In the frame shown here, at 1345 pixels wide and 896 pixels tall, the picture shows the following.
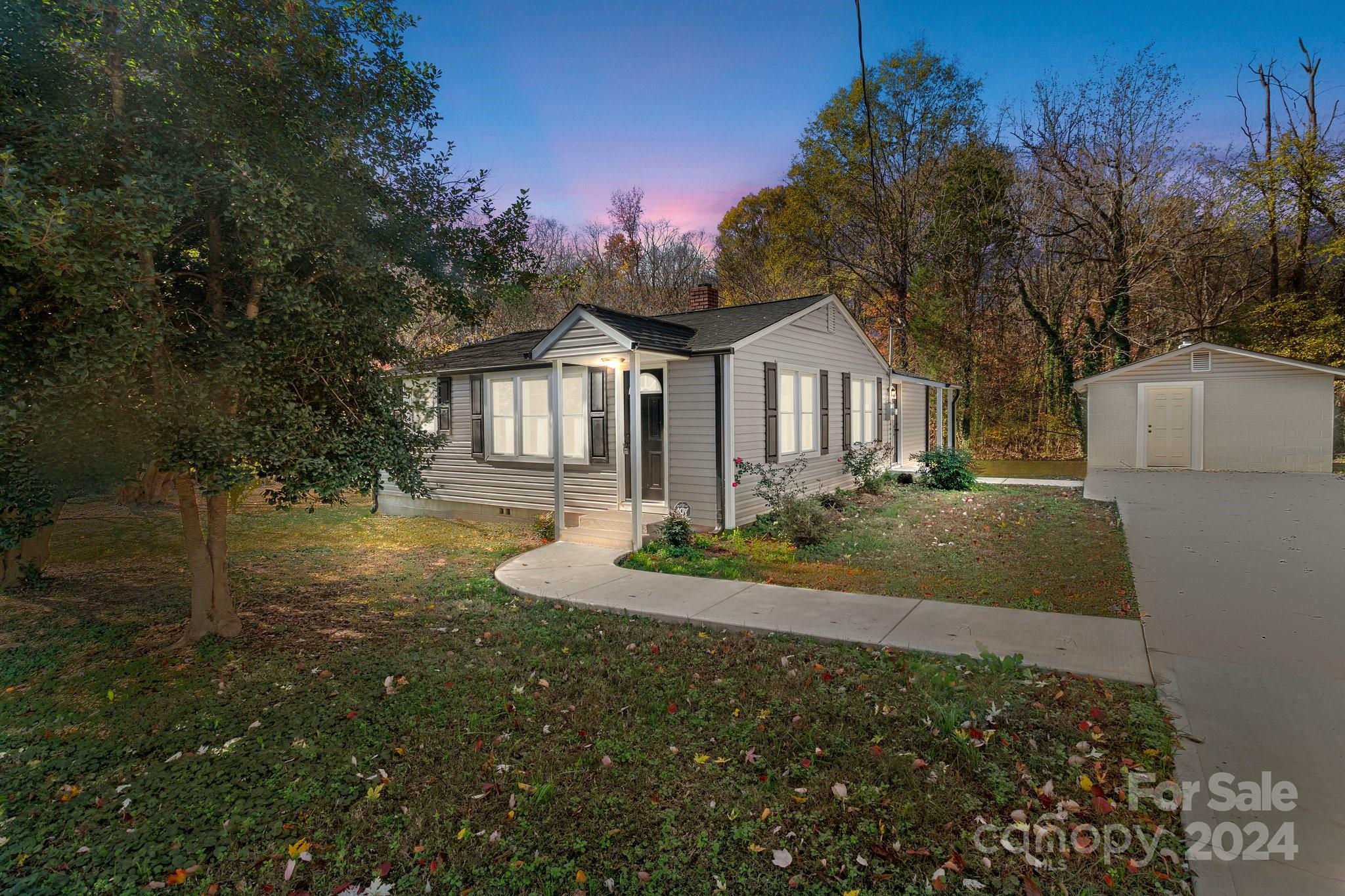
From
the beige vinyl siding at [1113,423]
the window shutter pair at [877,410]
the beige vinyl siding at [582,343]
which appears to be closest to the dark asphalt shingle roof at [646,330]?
the beige vinyl siding at [582,343]

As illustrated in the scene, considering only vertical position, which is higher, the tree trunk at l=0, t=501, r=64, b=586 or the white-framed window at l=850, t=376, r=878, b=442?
the white-framed window at l=850, t=376, r=878, b=442

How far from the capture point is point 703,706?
12.3 ft

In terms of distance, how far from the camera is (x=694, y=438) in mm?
9273

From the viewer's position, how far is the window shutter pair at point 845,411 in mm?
12648

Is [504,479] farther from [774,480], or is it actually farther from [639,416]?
[774,480]

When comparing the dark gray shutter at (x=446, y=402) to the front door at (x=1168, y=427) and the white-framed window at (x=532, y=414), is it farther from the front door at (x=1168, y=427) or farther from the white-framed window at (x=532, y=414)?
the front door at (x=1168, y=427)

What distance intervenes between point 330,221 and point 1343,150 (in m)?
27.2

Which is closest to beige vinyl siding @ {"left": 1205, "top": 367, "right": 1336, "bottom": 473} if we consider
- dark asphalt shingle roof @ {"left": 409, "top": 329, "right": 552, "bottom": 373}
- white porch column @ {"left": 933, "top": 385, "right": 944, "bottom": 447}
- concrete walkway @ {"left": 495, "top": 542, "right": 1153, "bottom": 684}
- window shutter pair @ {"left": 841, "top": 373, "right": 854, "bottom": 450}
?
white porch column @ {"left": 933, "top": 385, "right": 944, "bottom": 447}

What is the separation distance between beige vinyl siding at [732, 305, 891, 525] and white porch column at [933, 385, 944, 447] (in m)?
5.35

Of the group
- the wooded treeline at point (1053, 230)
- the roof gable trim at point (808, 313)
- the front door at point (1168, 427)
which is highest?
the wooded treeline at point (1053, 230)

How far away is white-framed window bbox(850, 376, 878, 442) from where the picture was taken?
1334 centimetres

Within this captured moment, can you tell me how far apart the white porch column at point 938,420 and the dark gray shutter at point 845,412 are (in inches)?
285

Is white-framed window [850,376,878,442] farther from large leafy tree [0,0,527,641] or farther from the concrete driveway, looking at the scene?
large leafy tree [0,0,527,641]

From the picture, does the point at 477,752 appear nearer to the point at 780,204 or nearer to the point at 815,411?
the point at 815,411
